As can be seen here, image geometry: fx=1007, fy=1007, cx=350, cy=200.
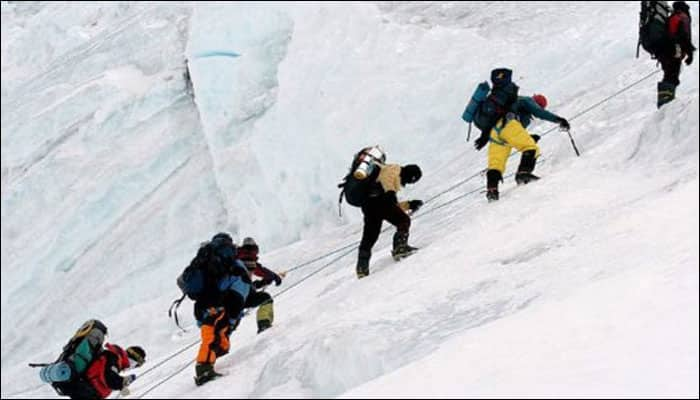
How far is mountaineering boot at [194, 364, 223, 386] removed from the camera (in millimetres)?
5801

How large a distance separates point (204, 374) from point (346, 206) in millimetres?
7790

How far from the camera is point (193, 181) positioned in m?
16.8

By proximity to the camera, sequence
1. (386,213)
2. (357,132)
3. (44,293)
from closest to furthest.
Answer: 1. (386,213)
2. (357,132)
3. (44,293)

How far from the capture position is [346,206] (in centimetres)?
1351

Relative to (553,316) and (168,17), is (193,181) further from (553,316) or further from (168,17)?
(553,316)

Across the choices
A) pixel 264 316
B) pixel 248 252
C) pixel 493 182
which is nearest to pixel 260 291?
pixel 264 316

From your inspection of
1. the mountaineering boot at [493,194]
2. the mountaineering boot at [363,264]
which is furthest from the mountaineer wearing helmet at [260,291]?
the mountaineering boot at [493,194]

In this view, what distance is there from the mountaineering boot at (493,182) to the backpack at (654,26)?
2.08 meters

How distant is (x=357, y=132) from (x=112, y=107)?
589 centimetres

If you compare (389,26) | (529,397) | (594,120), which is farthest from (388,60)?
(529,397)

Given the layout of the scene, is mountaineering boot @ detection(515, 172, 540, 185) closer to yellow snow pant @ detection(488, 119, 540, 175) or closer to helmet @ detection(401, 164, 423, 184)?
yellow snow pant @ detection(488, 119, 540, 175)

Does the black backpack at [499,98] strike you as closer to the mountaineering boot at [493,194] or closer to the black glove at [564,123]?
the black glove at [564,123]

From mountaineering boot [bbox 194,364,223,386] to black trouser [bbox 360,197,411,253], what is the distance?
80.4 inches

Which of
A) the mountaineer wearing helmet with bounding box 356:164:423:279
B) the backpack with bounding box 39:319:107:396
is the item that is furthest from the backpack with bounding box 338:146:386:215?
the backpack with bounding box 39:319:107:396
